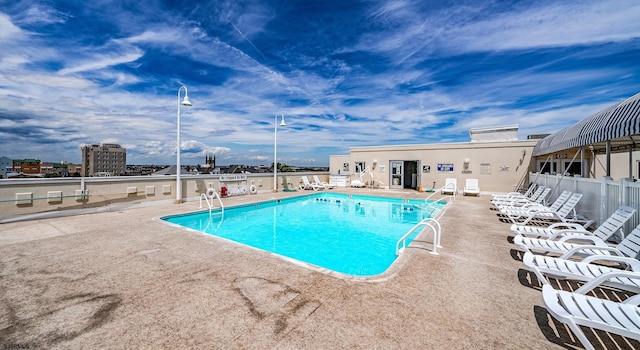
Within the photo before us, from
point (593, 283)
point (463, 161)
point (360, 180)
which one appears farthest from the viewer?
point (360, 180)

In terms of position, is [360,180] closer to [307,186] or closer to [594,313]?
[307,186]

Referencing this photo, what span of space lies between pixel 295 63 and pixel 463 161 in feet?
39.7

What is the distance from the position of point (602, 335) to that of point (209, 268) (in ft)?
14.7

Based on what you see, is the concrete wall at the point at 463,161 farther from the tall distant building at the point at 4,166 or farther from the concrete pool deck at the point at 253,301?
the tall distant building at the point at 4,166

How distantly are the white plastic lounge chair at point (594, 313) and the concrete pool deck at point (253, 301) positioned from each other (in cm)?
34

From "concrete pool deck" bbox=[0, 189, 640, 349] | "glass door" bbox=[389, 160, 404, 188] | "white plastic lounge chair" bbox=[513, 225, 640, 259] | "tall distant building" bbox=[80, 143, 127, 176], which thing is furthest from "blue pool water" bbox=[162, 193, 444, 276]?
"glass door" bbox=[389, 160, 404, 188]

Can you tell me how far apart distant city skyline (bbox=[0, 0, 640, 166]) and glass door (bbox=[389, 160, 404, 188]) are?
196 inches

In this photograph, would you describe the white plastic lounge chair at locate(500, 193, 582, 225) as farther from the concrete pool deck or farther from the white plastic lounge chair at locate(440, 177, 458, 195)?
the white plastic lounge chair at locate(440, 177, 458, 195)

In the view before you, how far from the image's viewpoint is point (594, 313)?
6.39 feet

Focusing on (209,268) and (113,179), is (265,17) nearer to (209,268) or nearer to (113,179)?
(113,179)

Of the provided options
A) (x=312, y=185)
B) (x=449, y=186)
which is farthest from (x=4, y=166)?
(x=449, y=186)

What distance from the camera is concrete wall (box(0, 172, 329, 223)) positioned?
6785mm

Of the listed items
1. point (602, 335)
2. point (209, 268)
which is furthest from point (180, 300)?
point (602, 335)

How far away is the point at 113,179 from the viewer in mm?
8727
